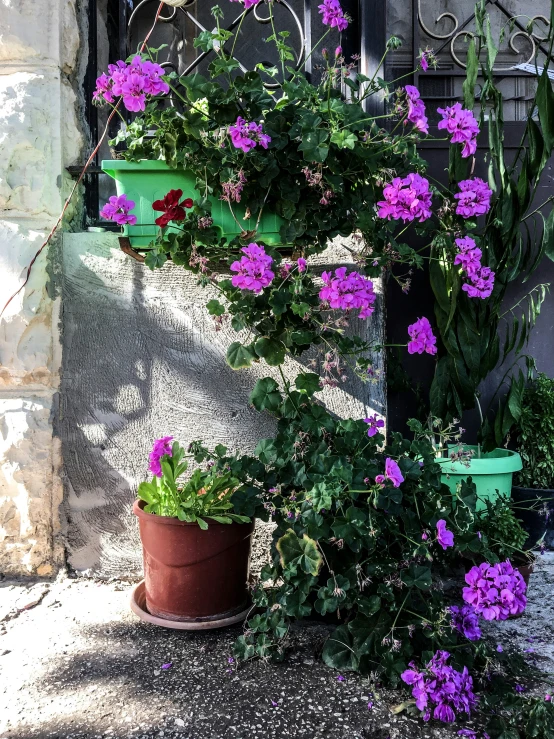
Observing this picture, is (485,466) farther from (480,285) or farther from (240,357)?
(240,357)

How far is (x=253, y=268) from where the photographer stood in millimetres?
1646

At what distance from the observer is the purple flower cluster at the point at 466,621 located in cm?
163

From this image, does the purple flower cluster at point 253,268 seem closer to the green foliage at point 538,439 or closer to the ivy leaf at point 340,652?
the ivy leaf at point 340,652

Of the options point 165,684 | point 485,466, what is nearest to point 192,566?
point 165,684

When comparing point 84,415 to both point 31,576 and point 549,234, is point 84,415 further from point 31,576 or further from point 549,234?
point 549,234

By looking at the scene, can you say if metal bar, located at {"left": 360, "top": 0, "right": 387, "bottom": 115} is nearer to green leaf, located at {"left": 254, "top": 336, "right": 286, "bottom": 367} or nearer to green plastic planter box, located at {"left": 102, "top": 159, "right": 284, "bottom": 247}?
green plastic planter box, located at {"left": 102, "top": 159, "right": 284, "bottom": 247}

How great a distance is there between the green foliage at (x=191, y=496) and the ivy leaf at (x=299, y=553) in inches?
7.2

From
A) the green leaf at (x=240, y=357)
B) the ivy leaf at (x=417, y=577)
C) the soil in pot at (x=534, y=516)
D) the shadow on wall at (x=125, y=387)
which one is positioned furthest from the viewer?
the soil in pot at (x=534, y=516)

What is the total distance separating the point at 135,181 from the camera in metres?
1.91

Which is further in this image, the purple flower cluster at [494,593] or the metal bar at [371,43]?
the metal bar at [371,43]

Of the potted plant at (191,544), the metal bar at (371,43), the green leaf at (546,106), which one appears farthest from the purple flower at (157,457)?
the green leaf at (546,106)

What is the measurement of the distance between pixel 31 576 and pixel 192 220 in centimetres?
136

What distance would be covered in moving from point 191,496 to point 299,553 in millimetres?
384

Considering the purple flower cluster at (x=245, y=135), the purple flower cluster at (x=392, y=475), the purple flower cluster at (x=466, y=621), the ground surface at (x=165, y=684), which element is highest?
the purple flower cluster at (x=245, y=135)
